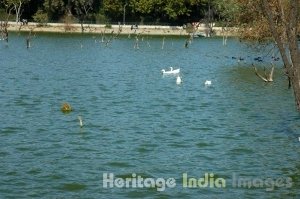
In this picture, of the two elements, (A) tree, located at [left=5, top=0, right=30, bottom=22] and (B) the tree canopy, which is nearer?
(A) tree, located at [left=5, top=0, right=30, bottom=22]

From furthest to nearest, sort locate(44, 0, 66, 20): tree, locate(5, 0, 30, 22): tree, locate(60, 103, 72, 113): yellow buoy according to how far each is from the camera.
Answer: locate(44, 0, 66, 20): tree < locate(5, 0, 30, 22): tree < locate(60, 103, 72, 113): yellow buoy

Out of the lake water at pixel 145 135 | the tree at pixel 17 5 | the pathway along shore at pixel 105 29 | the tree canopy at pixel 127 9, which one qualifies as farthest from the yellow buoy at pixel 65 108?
the tree canopy at pixel 127 9

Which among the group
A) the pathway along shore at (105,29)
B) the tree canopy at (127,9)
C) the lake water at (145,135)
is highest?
the tree canopy at (127,9)

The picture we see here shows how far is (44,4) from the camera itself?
342 feet

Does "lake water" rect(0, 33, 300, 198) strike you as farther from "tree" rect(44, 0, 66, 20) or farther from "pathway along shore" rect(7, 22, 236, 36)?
"tree" rect(44, 0, 66, 20)

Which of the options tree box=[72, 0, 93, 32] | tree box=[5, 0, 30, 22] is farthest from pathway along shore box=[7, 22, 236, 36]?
tree box=[72, 0, 93, 32]

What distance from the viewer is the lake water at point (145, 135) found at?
44.2 ft

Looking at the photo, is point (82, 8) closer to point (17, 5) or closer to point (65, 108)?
point (17, 5)

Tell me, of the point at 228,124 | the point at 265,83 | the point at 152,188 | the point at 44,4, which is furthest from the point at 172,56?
the point at 44,4

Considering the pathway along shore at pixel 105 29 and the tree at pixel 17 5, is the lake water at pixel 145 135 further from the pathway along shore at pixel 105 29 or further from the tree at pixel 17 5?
the tree at pixel 17 5

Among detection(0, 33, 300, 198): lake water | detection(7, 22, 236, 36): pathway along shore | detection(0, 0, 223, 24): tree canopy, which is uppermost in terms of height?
detection(0, 0, 223, 24): tree canopy

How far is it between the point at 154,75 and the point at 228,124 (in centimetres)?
1836

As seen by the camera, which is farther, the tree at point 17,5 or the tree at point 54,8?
the tree at point 54,8

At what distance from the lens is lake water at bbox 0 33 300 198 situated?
13484 mm
